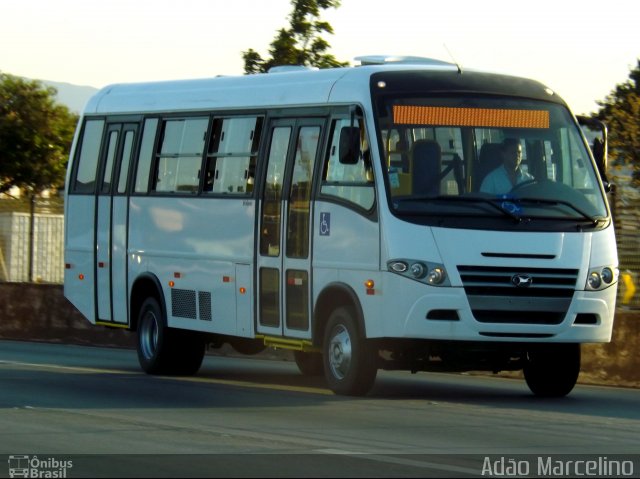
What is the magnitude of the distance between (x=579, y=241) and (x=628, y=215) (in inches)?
145

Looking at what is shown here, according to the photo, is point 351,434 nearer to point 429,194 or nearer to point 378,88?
point 429,194

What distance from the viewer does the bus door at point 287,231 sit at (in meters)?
15.3

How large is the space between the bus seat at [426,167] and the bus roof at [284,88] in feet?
2.21

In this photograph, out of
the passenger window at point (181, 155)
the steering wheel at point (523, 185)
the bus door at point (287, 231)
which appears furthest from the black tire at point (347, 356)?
the passenger window at point (181, 155)

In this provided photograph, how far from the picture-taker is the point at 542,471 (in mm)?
9594

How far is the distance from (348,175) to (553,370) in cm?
276

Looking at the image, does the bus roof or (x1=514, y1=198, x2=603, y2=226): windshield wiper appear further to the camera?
the bus roof

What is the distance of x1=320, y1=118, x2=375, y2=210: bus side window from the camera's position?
563 inches

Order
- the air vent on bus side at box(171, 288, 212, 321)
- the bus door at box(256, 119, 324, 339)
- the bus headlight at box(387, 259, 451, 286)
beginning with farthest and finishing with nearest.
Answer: the air vent on bus side at box(171, 288, 212, 321) < the bus door at box(256, 119, 324, 339) < the bus headlight at box(387, 259, 451, 286)

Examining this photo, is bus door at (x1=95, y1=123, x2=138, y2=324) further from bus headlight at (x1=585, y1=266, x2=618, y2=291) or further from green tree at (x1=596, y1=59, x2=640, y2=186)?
green tree at (x1=596, y1=59, x2=640, y2=186)

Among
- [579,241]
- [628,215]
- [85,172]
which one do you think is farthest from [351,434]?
[85,172]

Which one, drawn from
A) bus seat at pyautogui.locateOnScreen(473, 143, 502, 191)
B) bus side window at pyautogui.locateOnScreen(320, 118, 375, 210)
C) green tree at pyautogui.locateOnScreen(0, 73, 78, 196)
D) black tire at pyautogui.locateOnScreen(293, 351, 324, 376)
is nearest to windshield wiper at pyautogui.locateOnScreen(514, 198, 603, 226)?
bus seat at pyautogui.locateOnScreen(473, 143, 502, 191)

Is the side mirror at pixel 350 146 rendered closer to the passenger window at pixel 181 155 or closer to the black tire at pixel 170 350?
the passenger window at pixel 181 155

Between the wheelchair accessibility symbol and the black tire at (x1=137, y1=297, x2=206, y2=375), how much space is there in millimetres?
3348
